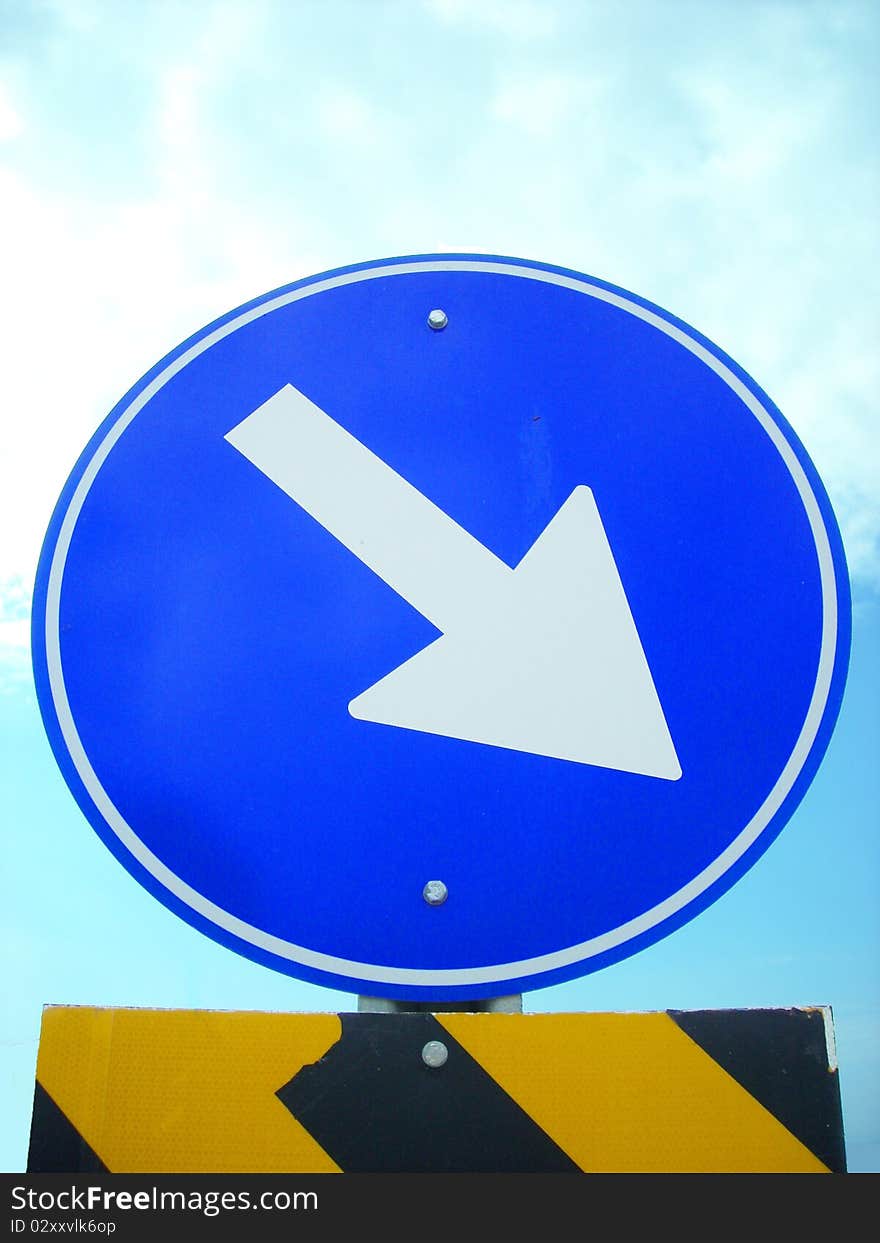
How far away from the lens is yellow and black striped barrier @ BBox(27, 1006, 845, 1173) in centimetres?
77

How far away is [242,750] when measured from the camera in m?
0.89

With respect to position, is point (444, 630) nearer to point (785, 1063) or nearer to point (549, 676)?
point (549, 676)

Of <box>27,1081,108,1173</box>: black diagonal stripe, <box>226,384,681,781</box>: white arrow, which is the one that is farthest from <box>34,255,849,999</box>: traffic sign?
<box>27,1081,108,1173</box>: black diagonal stripe

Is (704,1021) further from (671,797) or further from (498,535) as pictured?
(498,535)

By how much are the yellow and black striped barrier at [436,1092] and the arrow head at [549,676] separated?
8.7 inches

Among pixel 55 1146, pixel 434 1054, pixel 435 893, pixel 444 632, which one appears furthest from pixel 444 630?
pixel 55 1146

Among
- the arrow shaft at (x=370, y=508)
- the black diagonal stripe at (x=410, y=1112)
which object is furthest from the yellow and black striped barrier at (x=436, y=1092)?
the arrow shaft at (x=370, y=508)

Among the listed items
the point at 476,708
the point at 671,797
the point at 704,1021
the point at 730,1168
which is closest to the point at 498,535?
the point at 476,708

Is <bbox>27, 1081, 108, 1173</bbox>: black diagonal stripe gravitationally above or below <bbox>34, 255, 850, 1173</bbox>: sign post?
below

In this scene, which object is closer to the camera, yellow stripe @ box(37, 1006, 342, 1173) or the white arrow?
yellow stripe @ box(37, 1006, 342, 1173)

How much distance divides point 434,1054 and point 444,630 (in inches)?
13.8

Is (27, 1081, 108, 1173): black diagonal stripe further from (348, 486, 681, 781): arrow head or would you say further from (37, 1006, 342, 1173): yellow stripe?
(348, 486, 681, 781): arrow head

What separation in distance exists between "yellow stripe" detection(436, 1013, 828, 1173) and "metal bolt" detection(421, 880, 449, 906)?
99 mm

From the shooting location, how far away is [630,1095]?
0.78m
